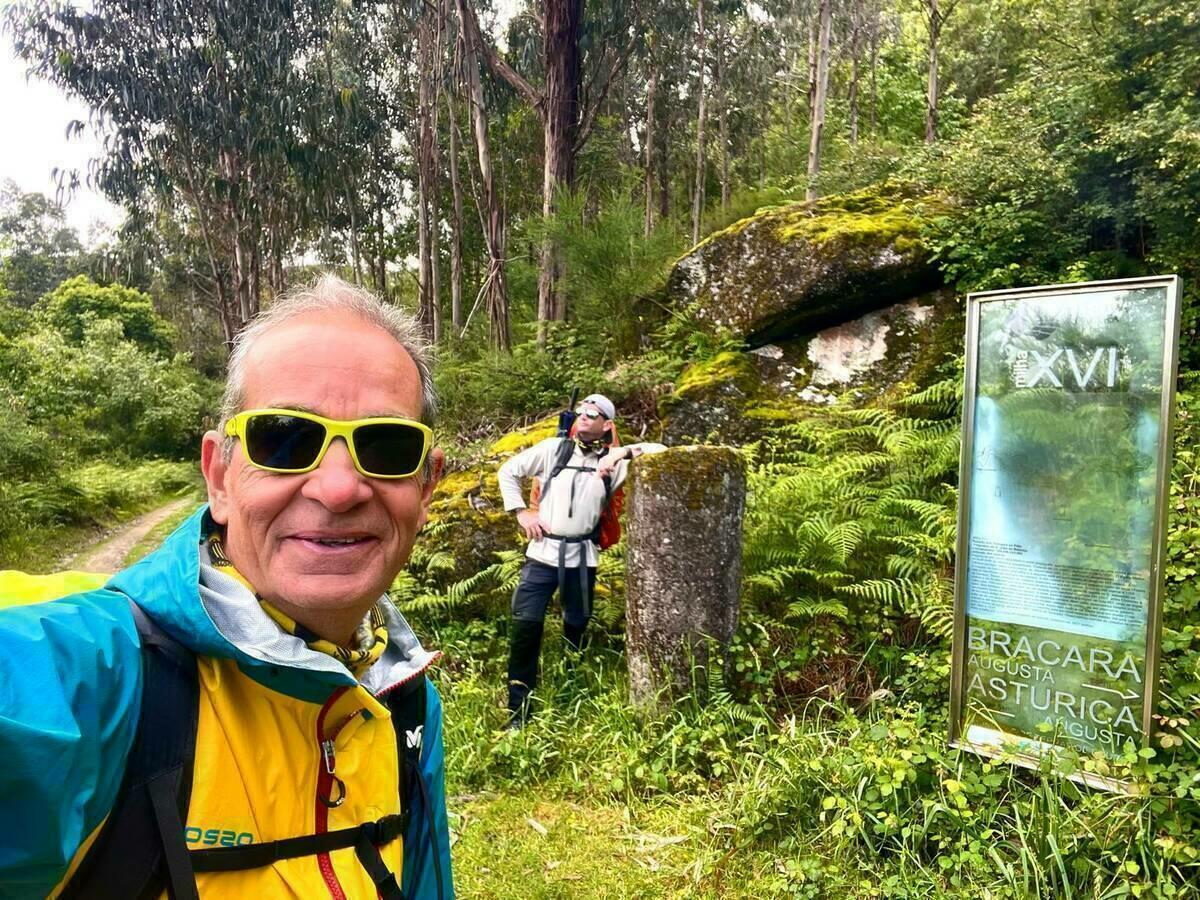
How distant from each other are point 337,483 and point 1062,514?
295 cm

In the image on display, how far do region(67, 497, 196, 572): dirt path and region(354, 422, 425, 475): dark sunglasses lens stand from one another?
36.3ft

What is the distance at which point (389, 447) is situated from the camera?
1245mm

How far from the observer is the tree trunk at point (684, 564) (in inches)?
161

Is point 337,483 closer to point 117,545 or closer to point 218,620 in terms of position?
point 218,620

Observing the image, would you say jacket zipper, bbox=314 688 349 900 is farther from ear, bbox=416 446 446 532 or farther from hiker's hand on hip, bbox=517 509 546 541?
hiker's hand on hip, bbox=517 509 546 541

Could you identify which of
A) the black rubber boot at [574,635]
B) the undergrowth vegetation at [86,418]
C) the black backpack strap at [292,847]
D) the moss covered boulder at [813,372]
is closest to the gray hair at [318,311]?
the black backpack strap at [292,847]

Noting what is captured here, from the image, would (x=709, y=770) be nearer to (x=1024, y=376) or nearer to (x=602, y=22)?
(x=1024, y=376)

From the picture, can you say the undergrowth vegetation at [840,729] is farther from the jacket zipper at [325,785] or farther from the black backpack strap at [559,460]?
the jacket zipper at [325,785]

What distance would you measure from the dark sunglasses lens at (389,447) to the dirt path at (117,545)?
1107 cm

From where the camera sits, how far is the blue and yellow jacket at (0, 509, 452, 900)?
813mm

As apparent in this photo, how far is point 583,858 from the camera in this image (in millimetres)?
3295

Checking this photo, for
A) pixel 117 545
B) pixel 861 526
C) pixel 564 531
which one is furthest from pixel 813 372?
pixel 117 545

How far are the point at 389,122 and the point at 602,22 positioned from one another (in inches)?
416

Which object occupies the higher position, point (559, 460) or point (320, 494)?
point (320, 494)
